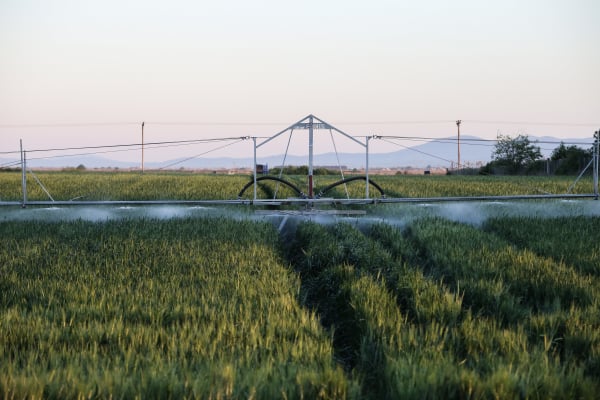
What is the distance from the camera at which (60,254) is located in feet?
27.4

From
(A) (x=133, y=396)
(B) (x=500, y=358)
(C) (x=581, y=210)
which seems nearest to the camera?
(A) (x=133, y=396)

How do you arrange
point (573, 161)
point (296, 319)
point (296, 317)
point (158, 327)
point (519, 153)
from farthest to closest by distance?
point (519, 153)
point (573, 161)
point (296, 317)
point (296, 319)
point (158, 327)

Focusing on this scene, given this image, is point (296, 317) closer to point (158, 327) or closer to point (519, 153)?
point (158, 327)

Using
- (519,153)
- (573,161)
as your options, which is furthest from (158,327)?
(519,153)

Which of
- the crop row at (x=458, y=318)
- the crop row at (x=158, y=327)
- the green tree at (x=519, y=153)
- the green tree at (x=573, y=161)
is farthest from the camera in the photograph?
the green tree at (x=519, y=153)

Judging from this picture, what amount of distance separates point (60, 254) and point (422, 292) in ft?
17.1

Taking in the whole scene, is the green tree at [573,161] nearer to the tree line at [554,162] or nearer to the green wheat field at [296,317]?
the tree line at [554,162]

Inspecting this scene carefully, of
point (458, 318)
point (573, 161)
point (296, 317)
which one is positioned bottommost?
point (458, 318)

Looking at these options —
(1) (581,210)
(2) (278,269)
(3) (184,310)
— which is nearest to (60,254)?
(2) (278,269)

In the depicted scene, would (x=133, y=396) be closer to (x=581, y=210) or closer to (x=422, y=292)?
(x=422, y=292)

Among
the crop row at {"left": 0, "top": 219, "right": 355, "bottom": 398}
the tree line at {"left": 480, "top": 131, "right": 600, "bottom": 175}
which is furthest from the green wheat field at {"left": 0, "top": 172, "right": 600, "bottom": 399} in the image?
the tree line at {"left": 480, "top": 131, "right": 600, "bottom": 175}

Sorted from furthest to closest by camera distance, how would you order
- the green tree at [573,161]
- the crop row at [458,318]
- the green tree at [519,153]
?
the green tree at [519,153], the green tree at [573,161], the crop row at [458,318]

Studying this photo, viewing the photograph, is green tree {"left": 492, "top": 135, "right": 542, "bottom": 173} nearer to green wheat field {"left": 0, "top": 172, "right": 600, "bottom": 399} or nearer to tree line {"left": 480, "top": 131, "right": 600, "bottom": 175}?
tree line {"left": 480, "top": 131, "right": 600, "bottom": 175}

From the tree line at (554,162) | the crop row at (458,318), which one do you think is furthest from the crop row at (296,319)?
the tree line at (554,162)
